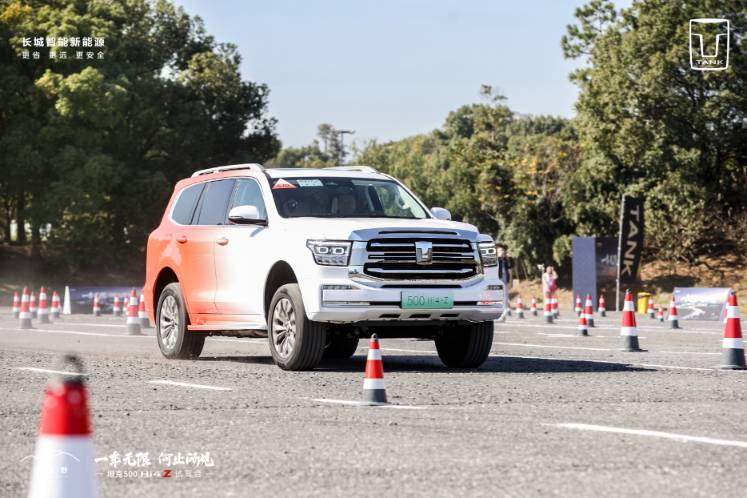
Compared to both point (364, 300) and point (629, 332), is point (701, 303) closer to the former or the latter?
point (629, 332)

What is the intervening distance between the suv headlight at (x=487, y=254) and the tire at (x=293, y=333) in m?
1.85

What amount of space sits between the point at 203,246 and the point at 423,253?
120 inches

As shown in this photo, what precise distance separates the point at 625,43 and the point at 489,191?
13.1m

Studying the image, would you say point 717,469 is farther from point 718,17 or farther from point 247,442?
point 718,17

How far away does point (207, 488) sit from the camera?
5934 mm

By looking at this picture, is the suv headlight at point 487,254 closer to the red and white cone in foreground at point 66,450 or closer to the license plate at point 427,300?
the license plate at point 427,300

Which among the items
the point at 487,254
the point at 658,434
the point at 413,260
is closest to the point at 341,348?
the point at 487,254

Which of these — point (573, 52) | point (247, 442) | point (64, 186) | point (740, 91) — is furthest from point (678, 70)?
point (247, 442)

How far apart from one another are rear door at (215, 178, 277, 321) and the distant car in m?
0.02

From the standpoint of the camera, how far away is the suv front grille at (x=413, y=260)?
12.7m

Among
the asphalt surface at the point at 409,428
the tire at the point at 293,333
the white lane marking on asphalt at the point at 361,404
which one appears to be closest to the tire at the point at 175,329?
the asphalt surface at the point at 409,428

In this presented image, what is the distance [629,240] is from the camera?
4484 centimetres

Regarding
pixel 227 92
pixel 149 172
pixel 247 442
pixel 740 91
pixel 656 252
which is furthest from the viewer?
pixel 227 92

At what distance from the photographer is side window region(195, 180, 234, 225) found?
14.8 meters
